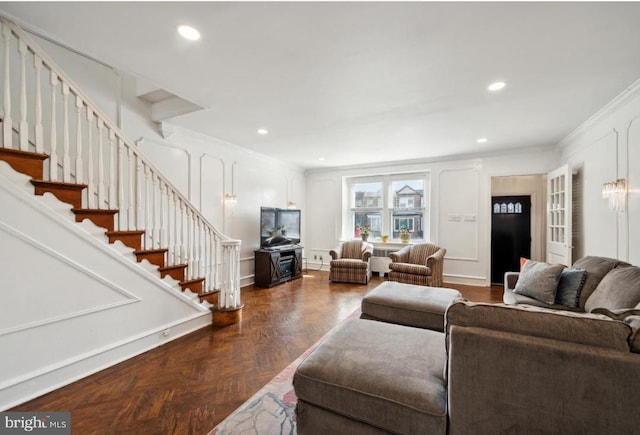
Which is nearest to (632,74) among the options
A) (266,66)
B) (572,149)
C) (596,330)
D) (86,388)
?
(572,149)

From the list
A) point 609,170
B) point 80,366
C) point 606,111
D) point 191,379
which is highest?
point 606,111

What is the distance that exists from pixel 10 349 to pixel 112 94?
2.82m

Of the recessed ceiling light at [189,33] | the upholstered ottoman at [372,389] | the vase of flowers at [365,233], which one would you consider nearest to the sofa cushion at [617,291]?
the upholstered ottoman at [372,389]

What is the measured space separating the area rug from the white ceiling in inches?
103

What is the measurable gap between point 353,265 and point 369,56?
13.2 feet

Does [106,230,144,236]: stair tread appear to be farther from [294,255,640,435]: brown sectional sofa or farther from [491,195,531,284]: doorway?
[491,195,531,284]: doorway

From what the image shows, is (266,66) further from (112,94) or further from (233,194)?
(233,194)

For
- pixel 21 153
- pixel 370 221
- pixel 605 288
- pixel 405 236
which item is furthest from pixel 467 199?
pixel 21 153

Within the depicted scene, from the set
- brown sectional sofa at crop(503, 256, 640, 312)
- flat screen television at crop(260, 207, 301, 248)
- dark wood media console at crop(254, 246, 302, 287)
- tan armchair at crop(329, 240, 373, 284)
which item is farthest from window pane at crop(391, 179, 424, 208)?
brown sectional sofa at crop(503, 256, 640, 312)

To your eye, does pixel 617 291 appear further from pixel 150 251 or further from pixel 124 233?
pixel 124 233

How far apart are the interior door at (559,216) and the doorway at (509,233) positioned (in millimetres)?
730

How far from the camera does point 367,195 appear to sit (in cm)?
680

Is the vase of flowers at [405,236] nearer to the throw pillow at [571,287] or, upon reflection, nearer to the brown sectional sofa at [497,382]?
the throw pillow at [571,287]

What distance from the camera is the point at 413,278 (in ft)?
15.7
